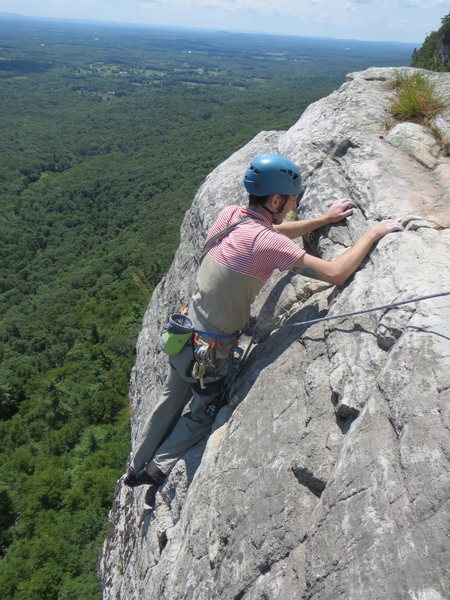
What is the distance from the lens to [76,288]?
6378 centimetres

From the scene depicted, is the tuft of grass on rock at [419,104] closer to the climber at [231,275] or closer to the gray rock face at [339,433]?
the gray rock face at [339,433]

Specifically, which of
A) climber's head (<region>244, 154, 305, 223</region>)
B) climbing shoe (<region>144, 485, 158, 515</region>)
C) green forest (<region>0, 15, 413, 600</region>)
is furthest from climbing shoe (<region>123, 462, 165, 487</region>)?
green forest (<region>0, 15, 413, 600</region>)

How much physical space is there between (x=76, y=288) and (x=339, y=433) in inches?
2553

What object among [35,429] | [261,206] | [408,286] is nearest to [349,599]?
[408,286]

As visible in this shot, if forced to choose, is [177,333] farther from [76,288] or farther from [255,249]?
[76,288]

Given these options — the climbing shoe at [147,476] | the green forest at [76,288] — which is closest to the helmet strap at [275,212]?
the climbing shoe at [147,476]

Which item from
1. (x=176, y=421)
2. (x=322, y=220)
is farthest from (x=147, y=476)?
(x=322, y=220)

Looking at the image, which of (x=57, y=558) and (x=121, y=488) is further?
(x=57, y=558)

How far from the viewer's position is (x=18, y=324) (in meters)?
56.3

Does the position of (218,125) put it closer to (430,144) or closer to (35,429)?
(35,429)

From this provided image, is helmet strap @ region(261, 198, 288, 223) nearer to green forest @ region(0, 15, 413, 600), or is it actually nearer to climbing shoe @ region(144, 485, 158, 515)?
climbing shoe @ region(144, 485, 158, 515)

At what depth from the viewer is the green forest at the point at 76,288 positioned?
23.7m

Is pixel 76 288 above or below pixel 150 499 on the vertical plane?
below

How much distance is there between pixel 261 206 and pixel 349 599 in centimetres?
314
